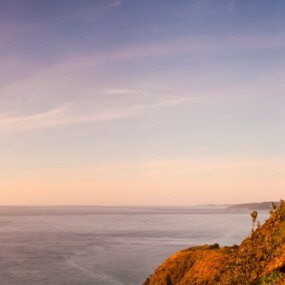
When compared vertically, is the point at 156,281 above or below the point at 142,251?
above

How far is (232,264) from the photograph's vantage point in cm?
1978

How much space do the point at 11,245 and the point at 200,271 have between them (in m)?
114

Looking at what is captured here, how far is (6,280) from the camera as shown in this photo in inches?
3253

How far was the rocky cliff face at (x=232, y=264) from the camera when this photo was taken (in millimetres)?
19250

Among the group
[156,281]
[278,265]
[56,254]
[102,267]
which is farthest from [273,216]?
[56,254]

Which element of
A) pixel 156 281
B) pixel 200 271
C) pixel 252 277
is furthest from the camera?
pixel 156 281

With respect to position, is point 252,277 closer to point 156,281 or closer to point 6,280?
point 156,281

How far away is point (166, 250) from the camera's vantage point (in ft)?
415

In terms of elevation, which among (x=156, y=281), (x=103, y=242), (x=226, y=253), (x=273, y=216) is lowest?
(x=103, y=242)

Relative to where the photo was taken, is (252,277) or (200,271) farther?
(200,271)

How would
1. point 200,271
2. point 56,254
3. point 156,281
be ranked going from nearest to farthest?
point 200,271 < point 156,281 < point 56,254

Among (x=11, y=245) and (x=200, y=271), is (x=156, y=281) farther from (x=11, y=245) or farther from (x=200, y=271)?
(x=11, y=245)

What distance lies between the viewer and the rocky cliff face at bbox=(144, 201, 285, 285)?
1925cm

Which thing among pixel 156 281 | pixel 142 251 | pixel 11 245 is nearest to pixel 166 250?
pixel 142 251
